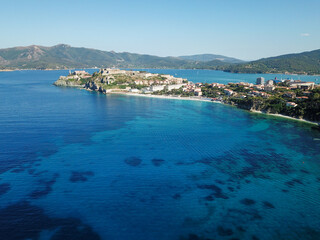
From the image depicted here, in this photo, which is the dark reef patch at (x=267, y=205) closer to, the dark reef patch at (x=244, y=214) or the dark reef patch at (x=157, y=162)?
the dark reef patch at (x=244, y=214)

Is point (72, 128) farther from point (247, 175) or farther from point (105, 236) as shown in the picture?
point (247, 175)

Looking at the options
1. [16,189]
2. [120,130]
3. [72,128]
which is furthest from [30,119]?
[16,189]

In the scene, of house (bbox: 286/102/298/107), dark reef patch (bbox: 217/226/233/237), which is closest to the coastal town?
house (bbox: 286/102/298/107)

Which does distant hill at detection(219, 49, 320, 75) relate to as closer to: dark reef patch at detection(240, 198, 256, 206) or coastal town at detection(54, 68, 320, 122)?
coastal town at detection(54, 68, 320, 122)

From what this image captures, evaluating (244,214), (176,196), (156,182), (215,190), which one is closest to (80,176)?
(156,182)

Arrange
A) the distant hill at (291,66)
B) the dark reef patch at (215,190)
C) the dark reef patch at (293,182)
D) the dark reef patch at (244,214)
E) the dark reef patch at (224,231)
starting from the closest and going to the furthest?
the dark reef patch at (224,231), the dark reef patch at (244,214), the dark reef patch at (215,190), the dark reef patch at (293,182), the distant hill at (291,66)

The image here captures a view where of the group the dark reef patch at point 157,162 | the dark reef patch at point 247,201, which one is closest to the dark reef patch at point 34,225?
the dark reef patch at point 157,162
